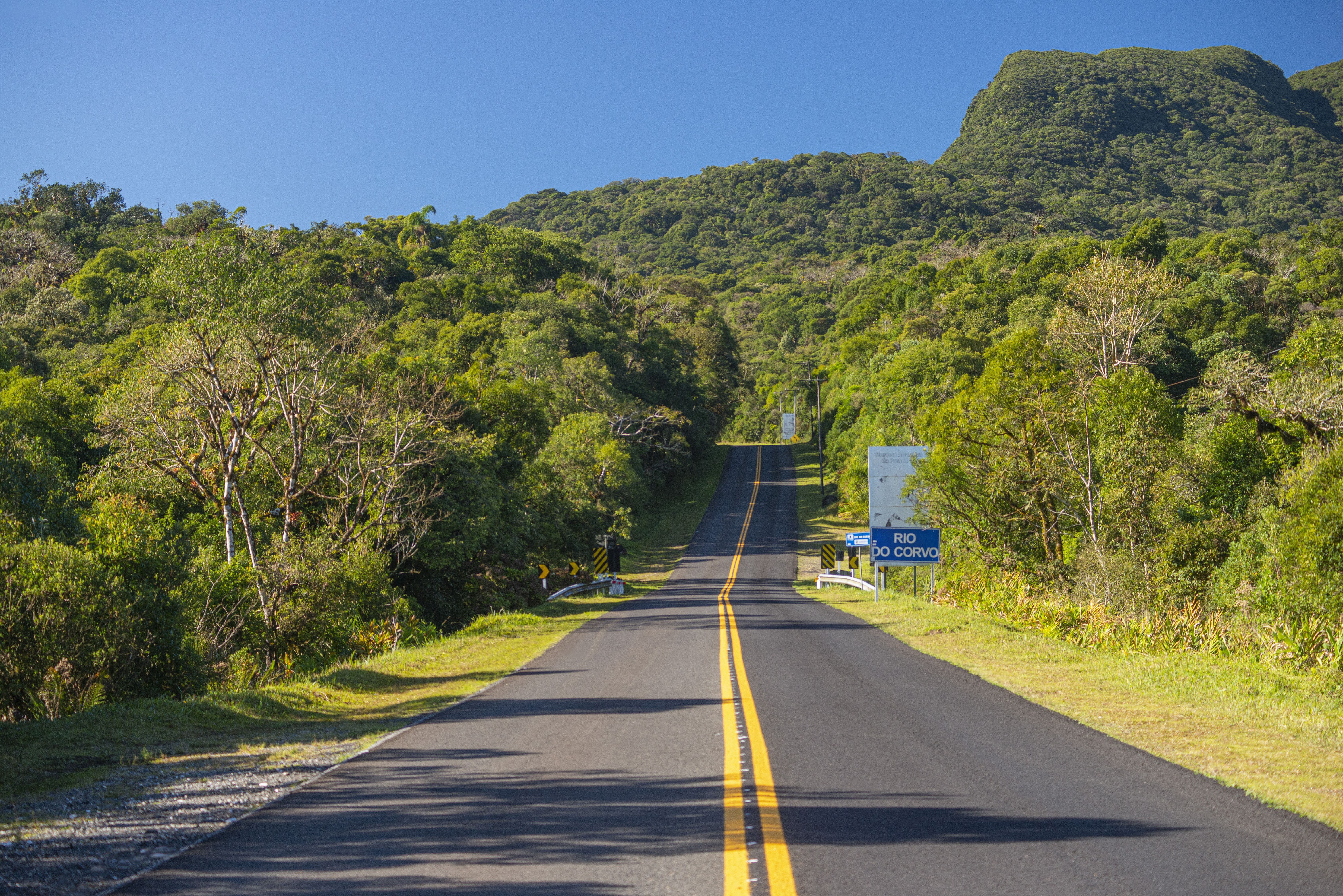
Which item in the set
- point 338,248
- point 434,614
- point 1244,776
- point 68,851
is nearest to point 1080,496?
point 434,614

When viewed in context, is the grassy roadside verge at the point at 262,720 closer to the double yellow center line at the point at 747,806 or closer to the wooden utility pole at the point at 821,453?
the double yellow center line at the point at 747,806

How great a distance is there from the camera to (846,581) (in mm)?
36312

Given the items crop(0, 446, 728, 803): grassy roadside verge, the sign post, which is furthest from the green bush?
the sign post

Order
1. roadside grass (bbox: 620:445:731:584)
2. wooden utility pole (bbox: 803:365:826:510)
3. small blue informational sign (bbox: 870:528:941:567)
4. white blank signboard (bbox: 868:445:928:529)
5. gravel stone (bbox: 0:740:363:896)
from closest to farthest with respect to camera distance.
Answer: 1. gravel stone (bbox: 0:740:363:896)
2. small blue informational sign (bbox: 870:528:941:567)
3. white blank signboard (bbox: 868:445:928:529)
4. roadside grass (bbox: 620:445:731:584)
5. wooden utility pole (bbox: 803:365:826:510)

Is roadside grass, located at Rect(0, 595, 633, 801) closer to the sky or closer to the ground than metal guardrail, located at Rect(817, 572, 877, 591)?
closer to the sky

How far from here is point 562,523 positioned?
4462cm

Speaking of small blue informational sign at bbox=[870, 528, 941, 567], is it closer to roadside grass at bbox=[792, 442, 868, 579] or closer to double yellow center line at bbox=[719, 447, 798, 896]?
roadside grass at bbox=[792, 442, 868, 579]

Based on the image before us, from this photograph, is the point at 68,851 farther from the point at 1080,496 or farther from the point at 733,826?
the point at 1080,496

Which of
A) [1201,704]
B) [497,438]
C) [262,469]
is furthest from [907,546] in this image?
[497,438]

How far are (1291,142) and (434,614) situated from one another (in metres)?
216

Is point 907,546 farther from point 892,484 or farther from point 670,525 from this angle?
point 670,525

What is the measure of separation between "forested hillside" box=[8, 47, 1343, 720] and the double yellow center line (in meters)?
7.91

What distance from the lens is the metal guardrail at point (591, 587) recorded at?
34562mm

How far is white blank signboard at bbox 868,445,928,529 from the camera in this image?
3378cm
